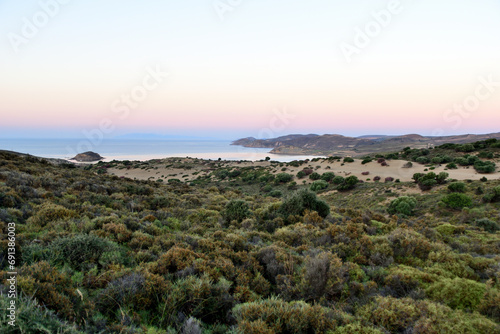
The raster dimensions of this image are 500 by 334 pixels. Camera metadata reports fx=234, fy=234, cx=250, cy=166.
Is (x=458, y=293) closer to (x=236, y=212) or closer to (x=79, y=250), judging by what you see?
(x=236, y=212)

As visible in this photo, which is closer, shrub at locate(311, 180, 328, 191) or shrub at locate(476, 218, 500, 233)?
shrub at locate(476, 218, 500, 233)

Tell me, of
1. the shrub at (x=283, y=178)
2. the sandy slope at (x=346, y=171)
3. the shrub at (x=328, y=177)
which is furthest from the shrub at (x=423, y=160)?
the shrub at (x=283, y=178)

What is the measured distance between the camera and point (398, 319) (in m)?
3.09

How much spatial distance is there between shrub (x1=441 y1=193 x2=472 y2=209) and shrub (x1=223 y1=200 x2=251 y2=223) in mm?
13183

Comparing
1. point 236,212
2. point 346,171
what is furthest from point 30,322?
point 346,171

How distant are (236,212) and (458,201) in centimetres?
1386

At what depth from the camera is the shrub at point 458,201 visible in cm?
1373

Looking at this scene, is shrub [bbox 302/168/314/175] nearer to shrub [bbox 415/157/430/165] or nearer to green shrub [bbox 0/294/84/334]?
shrub [bbox 415/157/430/165]

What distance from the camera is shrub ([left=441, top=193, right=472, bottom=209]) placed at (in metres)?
13.7

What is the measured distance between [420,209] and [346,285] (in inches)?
585

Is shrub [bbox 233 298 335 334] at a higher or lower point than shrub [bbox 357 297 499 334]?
higher

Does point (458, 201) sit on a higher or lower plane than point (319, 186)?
higher

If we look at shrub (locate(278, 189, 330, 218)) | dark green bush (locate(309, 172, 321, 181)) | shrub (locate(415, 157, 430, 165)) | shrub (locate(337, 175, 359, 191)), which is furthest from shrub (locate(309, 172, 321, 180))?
shrub (locate(278, 189, 330, 218))

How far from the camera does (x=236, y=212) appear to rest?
28.4 ft
